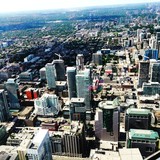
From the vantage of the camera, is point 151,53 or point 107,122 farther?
point 151,53

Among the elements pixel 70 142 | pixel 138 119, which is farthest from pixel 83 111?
pixel 138 119

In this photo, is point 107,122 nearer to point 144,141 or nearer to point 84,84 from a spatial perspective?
point 144,141

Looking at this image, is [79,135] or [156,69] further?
[156,69]

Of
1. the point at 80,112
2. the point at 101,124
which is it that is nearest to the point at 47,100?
the point at 80,112

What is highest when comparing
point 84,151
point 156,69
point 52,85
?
point 156,69

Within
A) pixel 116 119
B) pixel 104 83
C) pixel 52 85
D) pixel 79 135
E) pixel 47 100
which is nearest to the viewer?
pixel 79 135

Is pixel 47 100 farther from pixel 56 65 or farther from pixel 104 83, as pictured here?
pixel 104 83

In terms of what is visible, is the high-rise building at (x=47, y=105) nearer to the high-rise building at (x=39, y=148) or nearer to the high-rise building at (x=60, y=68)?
the high-rise building at (x=60, y=68)
